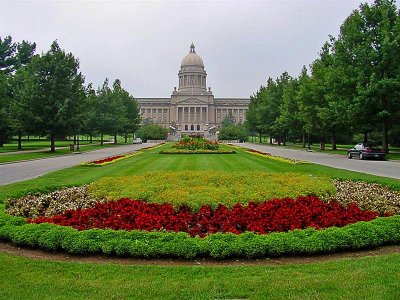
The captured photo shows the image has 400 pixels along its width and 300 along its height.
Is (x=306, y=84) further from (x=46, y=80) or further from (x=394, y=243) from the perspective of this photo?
(x=394, y=243)

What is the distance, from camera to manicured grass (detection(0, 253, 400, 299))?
532 cm

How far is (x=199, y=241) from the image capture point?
723 centimetres

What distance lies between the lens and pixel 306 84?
53938 millimetres

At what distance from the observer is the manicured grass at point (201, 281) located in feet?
Result: 17.5

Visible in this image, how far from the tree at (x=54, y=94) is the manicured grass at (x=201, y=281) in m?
38.3

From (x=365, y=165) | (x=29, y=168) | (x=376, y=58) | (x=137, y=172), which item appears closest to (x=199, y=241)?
(x=137, y=172)

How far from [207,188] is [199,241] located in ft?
16.4

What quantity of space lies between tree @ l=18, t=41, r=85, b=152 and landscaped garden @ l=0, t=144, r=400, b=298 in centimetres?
3163

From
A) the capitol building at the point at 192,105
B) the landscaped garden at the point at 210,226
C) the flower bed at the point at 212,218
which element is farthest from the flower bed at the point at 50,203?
the capitol building at the point at 192,105

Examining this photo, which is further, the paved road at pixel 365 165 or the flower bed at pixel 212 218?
the paved road at pixel 365 165

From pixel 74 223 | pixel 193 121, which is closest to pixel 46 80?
pixel 74 223

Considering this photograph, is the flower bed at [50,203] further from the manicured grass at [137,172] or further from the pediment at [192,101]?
the pediment at [192,101]

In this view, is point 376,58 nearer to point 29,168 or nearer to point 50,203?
point 29,168

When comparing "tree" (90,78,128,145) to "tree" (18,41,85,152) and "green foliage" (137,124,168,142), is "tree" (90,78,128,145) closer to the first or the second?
"tree" (18,41,85,152)
